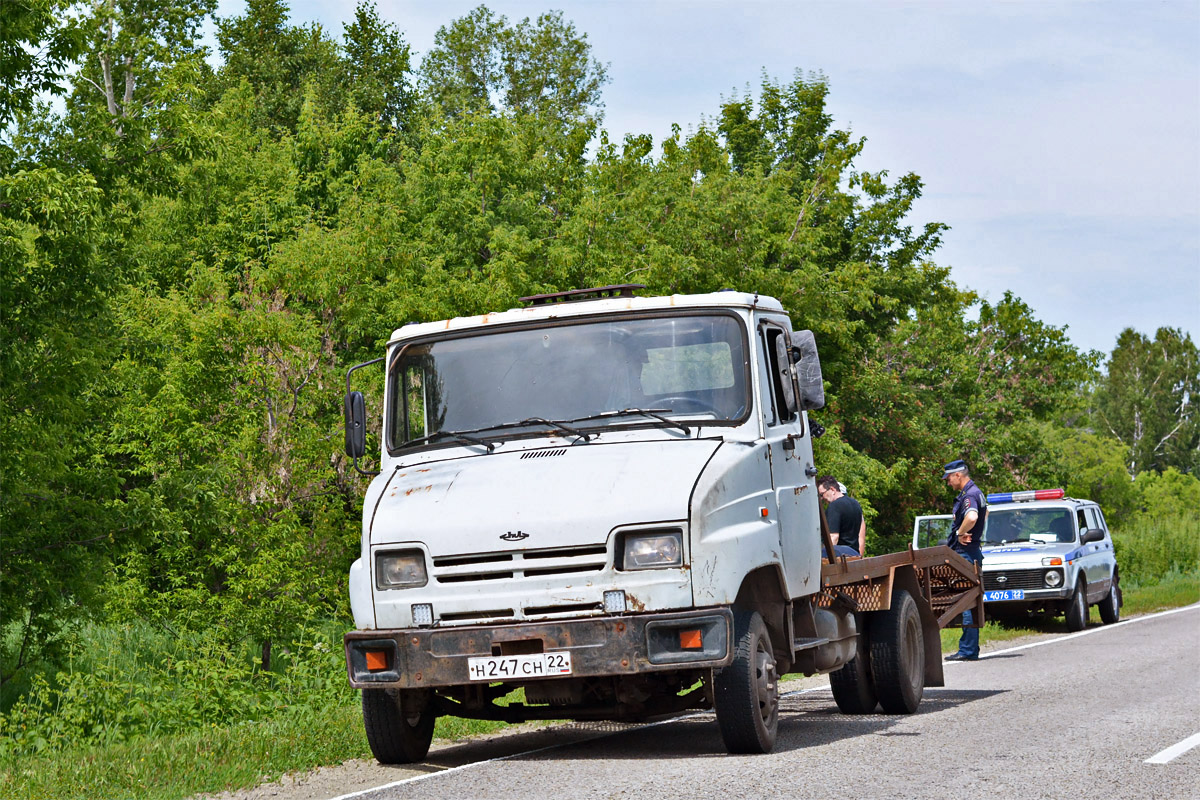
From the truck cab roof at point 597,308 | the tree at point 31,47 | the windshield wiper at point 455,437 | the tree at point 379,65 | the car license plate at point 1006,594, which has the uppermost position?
the tree at point 379,65

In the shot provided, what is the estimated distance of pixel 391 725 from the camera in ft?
27.7

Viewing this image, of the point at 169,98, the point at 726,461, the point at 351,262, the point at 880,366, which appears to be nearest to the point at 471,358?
the point at 726,461

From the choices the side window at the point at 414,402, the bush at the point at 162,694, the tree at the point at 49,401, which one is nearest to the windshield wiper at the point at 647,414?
the side window at the point at 414,402

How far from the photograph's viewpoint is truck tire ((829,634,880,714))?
10.6 m

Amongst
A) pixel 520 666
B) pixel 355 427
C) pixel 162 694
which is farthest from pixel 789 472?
pixel 162 694

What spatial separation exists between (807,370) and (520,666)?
2.62 meters

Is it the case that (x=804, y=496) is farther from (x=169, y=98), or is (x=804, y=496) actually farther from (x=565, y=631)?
(x=169, y=98)

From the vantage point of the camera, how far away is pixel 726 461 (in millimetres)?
7992

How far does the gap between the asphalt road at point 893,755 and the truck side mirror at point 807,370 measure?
2084 millimetres

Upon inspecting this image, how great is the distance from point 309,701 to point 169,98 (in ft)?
25.1

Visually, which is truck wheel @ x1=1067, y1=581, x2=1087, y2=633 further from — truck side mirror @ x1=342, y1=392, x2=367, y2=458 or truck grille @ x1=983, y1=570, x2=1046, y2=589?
truck side mirror @ x1=342, y1=392, x2=367, y2=458

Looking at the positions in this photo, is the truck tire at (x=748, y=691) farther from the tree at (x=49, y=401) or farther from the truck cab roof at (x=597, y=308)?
the tree at (x=49, y=401)

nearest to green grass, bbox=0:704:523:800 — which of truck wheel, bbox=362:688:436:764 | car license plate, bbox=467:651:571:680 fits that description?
truck wheel, bbox=362:688:436:764

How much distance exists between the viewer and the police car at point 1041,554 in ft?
70.9
